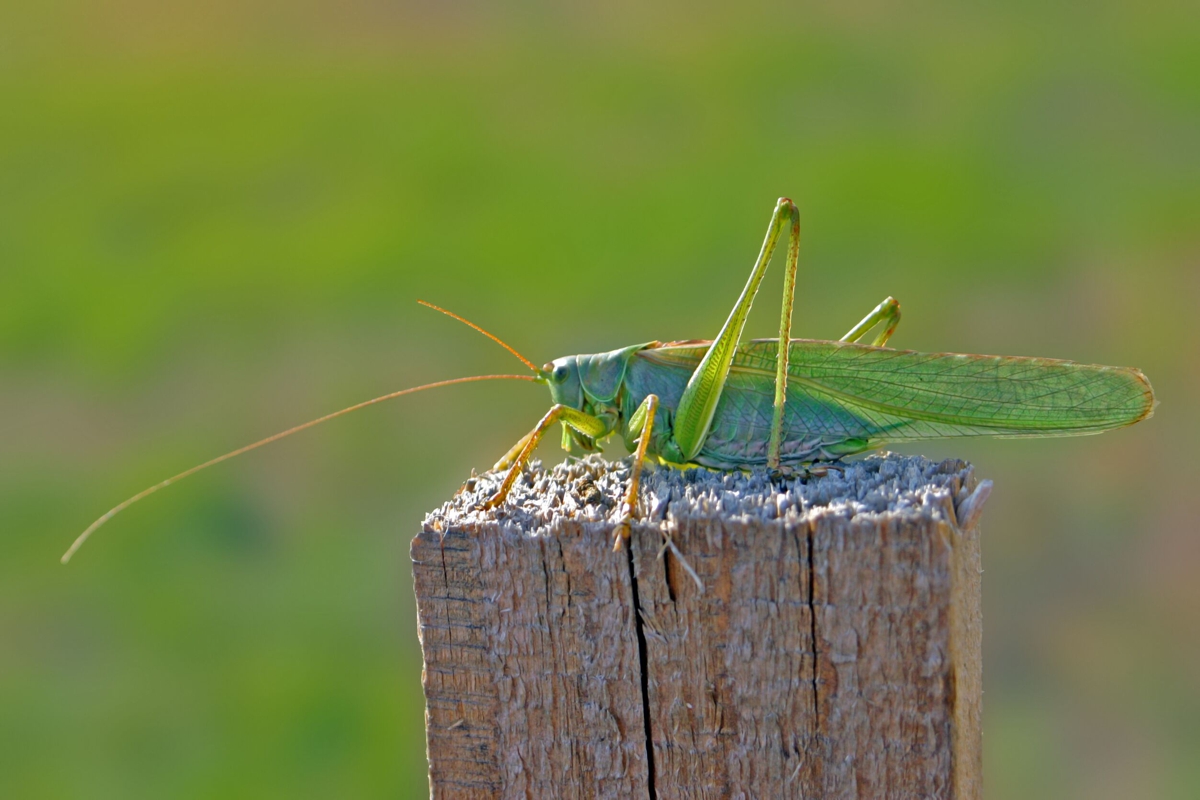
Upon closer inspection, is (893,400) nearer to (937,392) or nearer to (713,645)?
(937,392)

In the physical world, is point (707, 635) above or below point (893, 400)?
below

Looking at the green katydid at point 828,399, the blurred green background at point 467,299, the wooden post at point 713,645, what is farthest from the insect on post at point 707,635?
the blurred green background at point 467,299

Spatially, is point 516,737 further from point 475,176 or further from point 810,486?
point 475,176

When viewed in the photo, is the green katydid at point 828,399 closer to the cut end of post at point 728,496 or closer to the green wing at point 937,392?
the green wing at point 937,392

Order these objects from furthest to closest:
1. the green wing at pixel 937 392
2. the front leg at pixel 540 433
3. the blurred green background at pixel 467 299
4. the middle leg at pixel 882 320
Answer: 1. the blurred green background at pixel 467 299
2. the middle leg at pixel 882 320
3. the green wing at pixel 937 392
4. the front leg at pixel 540 433

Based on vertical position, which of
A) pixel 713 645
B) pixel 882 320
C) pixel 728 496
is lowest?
pixel 713 645

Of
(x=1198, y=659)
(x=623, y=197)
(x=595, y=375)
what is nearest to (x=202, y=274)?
(x=623, y=197)

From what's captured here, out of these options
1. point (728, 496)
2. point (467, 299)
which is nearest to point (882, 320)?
point (728, 496)
